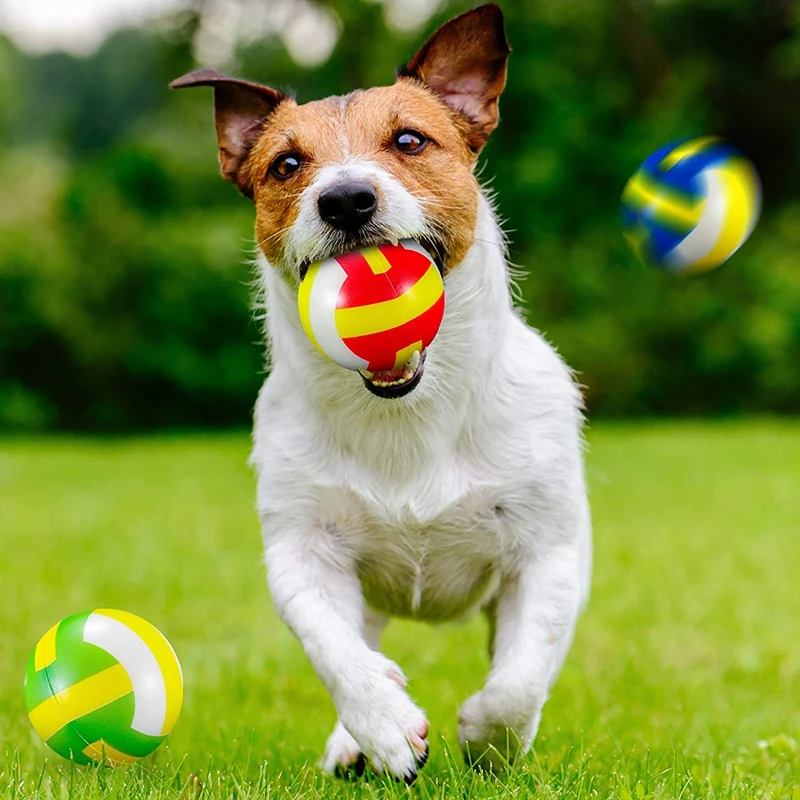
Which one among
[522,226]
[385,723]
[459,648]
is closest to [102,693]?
[385,723]

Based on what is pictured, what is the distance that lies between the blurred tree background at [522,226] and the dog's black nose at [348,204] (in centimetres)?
1519

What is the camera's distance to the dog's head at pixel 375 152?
11.0 ft

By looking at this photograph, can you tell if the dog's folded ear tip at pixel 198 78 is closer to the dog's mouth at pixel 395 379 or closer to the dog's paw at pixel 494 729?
the dog's mouth at pixel 395 379

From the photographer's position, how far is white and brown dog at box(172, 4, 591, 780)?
3.45 m

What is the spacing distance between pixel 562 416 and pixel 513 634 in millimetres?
722

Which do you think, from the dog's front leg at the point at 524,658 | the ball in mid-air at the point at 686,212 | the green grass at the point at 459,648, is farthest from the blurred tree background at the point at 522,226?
the dog's front leg at the point at 524,658

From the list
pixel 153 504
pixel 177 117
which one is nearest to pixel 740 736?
pixel 153 504

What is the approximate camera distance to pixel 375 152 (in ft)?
11.7

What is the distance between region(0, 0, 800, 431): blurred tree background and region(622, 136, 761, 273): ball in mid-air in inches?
517

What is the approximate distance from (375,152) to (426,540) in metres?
1.20

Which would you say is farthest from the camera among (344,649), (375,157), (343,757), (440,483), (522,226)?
(522,226)

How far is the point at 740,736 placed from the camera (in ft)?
13.8

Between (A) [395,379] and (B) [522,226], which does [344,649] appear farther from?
(B) [522,226]

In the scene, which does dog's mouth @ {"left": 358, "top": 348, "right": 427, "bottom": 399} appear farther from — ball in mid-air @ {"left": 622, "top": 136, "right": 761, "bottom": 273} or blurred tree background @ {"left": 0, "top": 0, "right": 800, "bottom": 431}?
blurred tree background @ {"left": 0, "top": 0, "right": 800, "bottom": 431}
